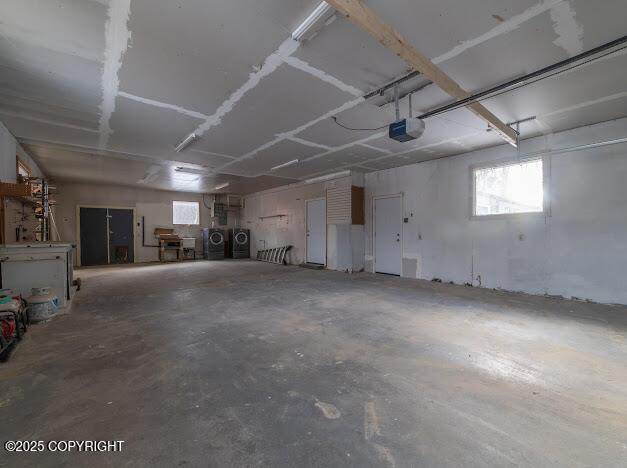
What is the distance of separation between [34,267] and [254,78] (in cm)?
368

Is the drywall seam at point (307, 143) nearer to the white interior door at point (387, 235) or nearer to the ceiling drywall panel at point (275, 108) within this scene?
the ceiling drywall panel at point (275, 108)

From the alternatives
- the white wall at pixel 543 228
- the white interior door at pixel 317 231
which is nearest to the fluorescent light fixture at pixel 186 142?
the white interior door at pixel 317 231

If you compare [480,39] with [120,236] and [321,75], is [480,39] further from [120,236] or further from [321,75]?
[120,236]

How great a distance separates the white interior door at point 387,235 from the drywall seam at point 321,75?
13.1 ft

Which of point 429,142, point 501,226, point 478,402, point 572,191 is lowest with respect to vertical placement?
point 478,402

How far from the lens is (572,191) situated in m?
4.32

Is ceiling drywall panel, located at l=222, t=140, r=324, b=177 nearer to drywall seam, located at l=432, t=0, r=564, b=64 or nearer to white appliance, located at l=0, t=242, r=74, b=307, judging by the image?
drywall seam, located at l=432, t=0, r=564, b=64

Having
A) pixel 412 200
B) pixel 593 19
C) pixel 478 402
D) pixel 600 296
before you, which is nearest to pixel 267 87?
pixel 593 19

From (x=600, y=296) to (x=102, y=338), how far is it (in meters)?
6.58

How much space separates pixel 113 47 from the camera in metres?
2.48

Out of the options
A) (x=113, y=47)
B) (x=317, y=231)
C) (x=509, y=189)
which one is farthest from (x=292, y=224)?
(x=113, y=47)

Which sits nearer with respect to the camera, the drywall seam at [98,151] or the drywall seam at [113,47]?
the drywall seam at [113,47]

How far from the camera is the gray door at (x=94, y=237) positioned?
902cm

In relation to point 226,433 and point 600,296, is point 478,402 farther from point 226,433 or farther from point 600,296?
point 600,296
